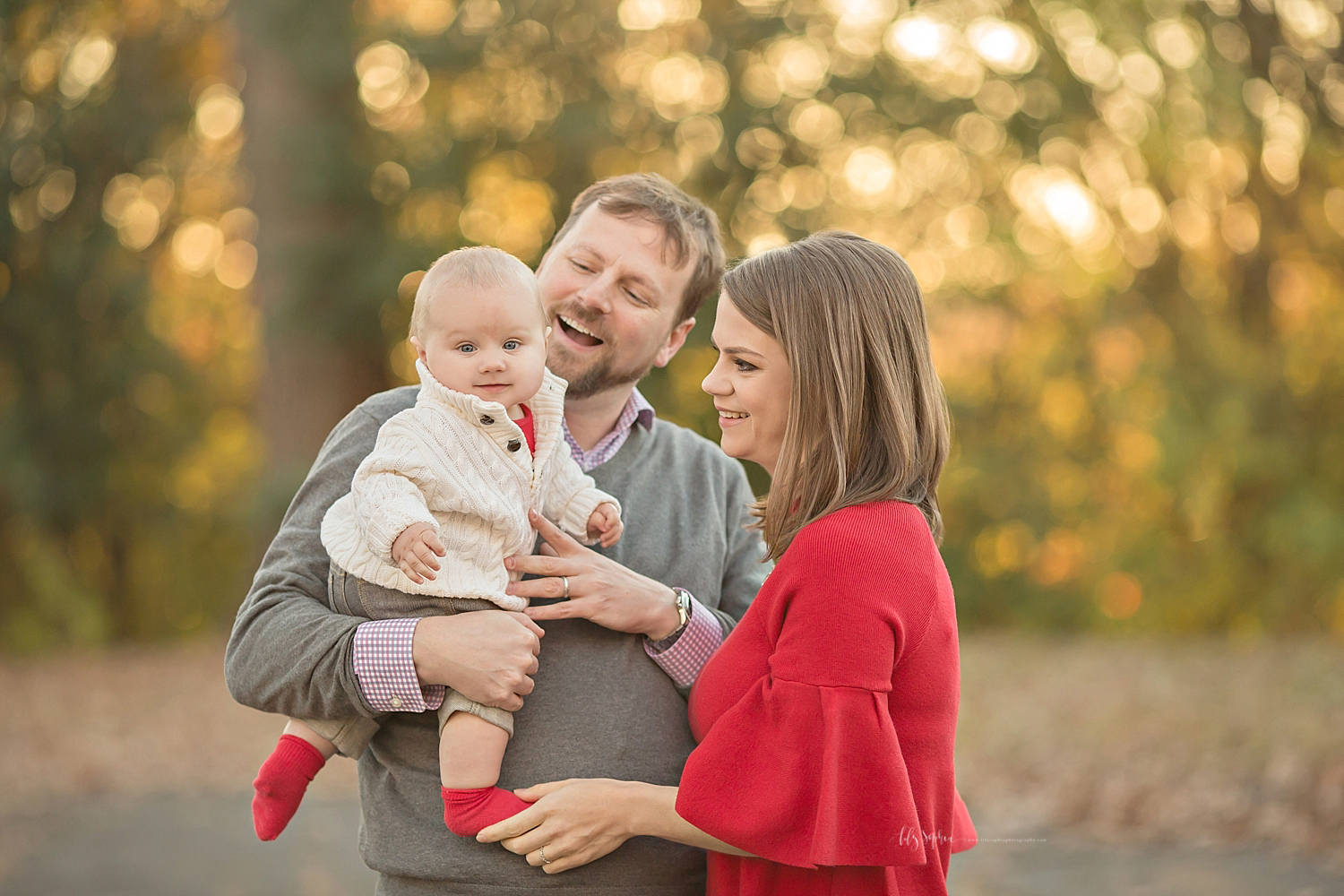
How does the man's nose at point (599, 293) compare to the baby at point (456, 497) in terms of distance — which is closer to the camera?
Answer: the baby at point (456, 497)

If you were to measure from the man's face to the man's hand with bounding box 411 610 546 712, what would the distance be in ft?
2.12

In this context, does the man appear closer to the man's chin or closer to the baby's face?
the man's chin

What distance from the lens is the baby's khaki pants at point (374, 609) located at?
216 cm

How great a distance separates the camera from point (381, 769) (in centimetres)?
231

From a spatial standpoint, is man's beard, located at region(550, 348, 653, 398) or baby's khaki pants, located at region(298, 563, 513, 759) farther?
man's beard, located at region(550, 348, 653, 398)

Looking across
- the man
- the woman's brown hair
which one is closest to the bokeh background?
the man

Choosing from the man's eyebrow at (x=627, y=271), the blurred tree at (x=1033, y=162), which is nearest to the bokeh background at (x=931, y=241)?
Result: the blurred tree at (x=1033, y=162)

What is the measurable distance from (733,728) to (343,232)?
8.72 meters

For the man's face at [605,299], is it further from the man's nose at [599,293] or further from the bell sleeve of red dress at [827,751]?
the bell sleeve of red dress at [827,751]

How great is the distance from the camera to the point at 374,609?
222 cm

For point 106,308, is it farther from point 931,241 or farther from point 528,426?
point 528,426

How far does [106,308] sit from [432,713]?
12.1 m

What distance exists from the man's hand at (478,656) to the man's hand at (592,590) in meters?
0.10

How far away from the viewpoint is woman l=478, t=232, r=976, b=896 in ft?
6.12
